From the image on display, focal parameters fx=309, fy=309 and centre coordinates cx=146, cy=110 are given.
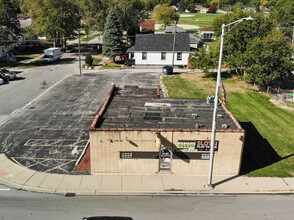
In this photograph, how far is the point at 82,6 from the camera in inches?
2564

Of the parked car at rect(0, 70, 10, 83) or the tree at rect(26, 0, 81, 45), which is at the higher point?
the tree at rect(26, 0, 81, 45)

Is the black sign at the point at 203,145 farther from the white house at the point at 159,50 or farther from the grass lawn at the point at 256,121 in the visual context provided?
the white house at the point at 159,50

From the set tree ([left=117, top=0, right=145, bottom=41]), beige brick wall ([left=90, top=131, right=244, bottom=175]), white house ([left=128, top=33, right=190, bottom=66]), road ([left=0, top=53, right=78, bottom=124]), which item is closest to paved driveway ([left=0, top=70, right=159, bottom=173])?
road ([left=0, top=53, right=78, bottom=124])

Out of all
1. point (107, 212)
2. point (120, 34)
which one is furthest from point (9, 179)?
point (120, 34)

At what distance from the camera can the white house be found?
55375 millimetres

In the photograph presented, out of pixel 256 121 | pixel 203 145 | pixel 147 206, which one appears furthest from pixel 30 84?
pixel 147 206

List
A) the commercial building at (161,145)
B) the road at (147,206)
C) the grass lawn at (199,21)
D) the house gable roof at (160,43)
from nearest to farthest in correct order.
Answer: the road at (147,206) < the commercial building at (161,145) < the house gable roof at (160,43) < the grass lawn at (199,21)

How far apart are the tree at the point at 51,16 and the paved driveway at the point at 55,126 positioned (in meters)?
22.3

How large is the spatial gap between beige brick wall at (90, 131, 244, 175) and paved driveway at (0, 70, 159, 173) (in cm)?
292

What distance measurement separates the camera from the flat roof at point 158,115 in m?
20.6

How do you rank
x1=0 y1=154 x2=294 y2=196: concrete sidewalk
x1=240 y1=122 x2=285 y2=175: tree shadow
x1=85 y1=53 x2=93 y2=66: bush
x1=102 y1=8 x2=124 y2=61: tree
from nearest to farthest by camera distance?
x1=0 y1=154 x2=294 y2=196: concrete sidewalk, x1=240 y1=122 x2=285 y2=175: tree shadow, x1=85 y1=53 x2=93 y2=66: bush, x1=102 y1=8 x2=124 y2=61: tree

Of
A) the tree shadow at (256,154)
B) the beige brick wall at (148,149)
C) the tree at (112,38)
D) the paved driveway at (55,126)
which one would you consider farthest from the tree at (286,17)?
the beige brick wall at (148,149)

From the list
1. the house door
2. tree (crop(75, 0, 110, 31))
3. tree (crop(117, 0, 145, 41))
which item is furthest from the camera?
tree (crop(117, 0, 145, 41))

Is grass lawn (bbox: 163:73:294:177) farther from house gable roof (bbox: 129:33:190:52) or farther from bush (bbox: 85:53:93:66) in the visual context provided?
bush (bbox: 85:53:93:66)
